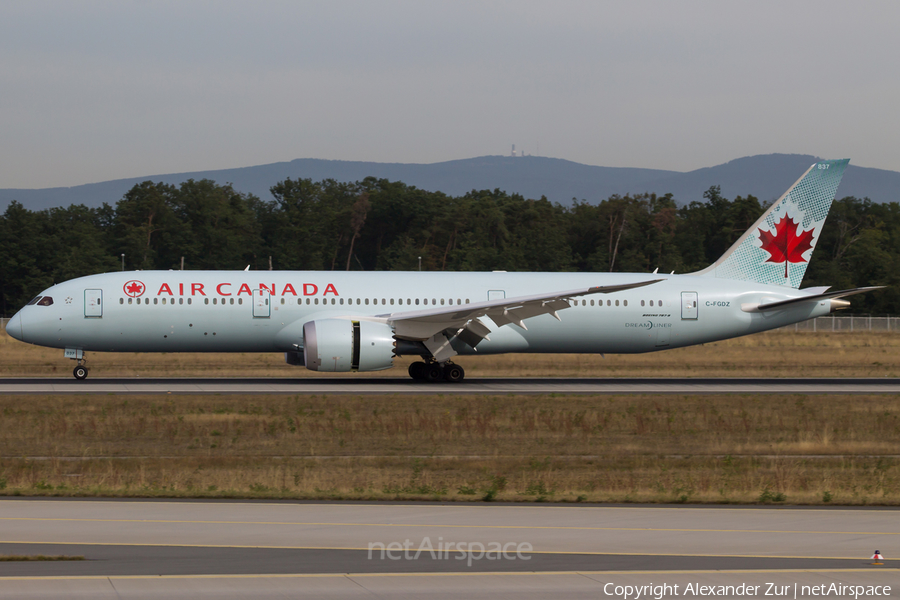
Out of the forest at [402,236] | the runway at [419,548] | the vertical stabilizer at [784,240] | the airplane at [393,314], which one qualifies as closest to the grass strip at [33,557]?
the runway at [419,548]

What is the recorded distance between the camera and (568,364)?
40094mm

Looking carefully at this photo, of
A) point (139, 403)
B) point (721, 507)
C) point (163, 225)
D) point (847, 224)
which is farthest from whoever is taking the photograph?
point (847, 224)

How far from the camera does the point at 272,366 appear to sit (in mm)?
38375

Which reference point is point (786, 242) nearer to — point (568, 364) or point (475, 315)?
point (568, 364)

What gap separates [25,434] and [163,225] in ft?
273

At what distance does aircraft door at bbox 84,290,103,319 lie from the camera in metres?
29.5

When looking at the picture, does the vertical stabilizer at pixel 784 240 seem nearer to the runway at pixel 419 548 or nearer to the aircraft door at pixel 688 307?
the aircraft door at pixel 688 307

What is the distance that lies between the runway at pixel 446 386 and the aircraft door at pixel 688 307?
7.10 feet

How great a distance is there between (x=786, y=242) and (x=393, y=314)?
580 inches

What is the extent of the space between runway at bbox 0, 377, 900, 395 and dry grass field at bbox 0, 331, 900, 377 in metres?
2.88

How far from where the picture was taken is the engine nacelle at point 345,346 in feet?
91.4

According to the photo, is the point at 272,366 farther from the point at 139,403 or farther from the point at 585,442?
the point at 585,442

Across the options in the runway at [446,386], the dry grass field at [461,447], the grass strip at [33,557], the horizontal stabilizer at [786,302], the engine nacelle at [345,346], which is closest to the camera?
the grass strip at [33,557]

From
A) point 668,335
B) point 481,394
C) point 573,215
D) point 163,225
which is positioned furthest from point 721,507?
point 573,215
